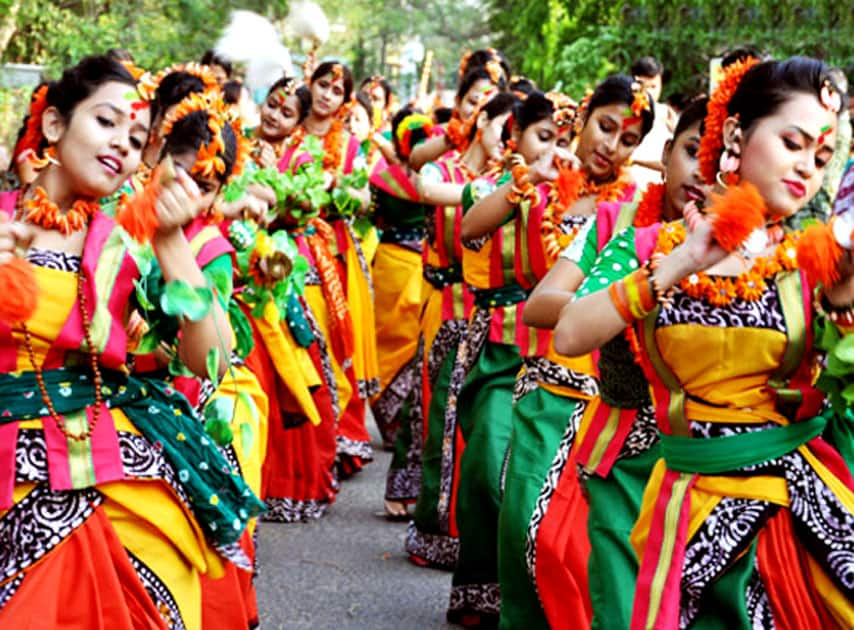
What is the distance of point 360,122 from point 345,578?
6.08 metres

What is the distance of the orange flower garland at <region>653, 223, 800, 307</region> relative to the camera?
10.4 feet

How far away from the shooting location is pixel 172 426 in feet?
12.4

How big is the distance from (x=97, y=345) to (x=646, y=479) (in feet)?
5.27

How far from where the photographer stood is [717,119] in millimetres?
3420

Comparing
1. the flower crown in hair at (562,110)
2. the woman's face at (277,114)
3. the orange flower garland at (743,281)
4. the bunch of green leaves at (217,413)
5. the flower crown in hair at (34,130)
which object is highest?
the flower crown in hair at (34,130)

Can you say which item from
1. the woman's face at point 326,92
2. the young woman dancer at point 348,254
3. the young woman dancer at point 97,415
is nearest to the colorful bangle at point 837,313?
the young woman dancer at point 97,415

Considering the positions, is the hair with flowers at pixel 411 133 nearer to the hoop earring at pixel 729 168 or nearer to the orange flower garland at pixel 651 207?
the orange flower garland at pixel 651 207

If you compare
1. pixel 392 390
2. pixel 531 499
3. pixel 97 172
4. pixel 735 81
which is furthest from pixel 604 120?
pixel 392 390

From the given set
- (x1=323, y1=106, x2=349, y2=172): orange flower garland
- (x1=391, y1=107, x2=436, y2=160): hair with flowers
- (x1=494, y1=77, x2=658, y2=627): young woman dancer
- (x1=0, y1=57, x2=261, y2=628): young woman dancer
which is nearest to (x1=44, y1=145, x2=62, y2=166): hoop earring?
(x1=0, y1=57, x2=261, y2=628): young woman dancer

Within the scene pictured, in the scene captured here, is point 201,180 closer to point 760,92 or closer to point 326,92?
point 760,92

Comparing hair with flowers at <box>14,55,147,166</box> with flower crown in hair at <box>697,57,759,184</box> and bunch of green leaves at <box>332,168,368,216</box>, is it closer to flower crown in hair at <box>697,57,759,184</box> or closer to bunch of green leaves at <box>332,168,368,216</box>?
flower crown in hair at <box>697,57,759,184</box>

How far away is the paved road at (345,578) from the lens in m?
5.98

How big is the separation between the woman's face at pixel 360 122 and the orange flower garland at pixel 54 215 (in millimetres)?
7566

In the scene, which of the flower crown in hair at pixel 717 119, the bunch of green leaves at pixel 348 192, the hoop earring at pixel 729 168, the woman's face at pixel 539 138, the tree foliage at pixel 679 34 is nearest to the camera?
the hoop earring at pixel 729 168
